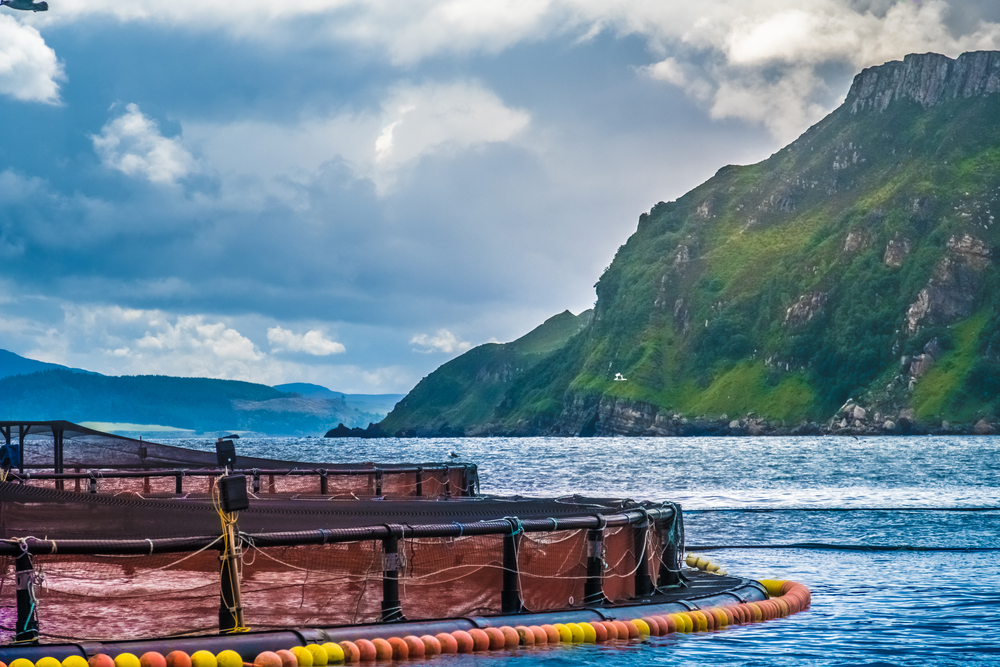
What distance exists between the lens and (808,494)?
2901 inches

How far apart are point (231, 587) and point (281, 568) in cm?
71

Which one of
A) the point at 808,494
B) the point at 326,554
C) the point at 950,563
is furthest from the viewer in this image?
the point at 808,494

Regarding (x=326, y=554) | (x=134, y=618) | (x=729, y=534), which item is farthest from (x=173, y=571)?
(x=729, y=534)

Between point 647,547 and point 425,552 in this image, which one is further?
A: point 647,547

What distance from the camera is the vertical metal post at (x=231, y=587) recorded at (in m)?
14.3

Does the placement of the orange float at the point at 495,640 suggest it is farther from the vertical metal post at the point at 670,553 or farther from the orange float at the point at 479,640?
the vertical metal post at the point at 670,553

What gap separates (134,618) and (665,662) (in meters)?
6.98

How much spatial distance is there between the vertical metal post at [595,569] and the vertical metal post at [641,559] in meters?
1.00

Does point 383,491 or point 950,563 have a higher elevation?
point 383,491

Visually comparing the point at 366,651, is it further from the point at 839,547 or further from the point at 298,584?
the point at 839,547

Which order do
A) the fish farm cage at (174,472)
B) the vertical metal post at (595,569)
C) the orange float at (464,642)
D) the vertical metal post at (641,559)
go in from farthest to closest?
the fish farm cage at (174,472)
the vertical metal post at (641,559)
the vertical metal post at (595,569)
the orange float at (464,642)

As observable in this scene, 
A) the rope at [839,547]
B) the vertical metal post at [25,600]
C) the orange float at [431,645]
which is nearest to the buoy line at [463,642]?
the orange float at [431,645]

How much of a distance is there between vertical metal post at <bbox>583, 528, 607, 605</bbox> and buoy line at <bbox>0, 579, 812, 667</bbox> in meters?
0.50

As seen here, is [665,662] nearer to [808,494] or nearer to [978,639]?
[978,639]
